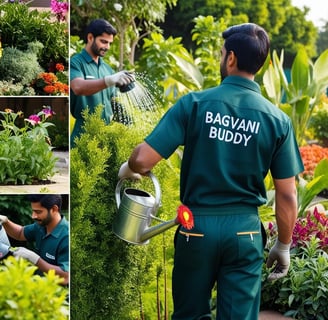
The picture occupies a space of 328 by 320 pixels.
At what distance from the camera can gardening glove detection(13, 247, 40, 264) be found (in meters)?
2.94

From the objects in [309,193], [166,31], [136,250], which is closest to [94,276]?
[136,250]

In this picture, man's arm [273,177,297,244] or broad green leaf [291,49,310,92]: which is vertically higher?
man's arm [273,177,297,244]

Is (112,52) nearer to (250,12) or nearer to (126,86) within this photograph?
(126,86)

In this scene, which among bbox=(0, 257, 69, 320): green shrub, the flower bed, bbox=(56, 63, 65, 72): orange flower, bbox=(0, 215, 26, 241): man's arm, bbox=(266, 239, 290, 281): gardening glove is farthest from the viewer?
the flower bed

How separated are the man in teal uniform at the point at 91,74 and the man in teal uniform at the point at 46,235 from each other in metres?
1.78

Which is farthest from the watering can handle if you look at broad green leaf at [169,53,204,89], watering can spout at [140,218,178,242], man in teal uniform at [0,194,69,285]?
broad green leaf at [169,53,204,89]

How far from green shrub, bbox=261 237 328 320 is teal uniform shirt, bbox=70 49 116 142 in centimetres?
153

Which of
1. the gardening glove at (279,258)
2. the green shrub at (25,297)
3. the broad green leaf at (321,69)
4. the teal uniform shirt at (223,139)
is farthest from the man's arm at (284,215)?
the broad green leaf at (321,69)

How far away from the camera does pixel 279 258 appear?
11.6ft

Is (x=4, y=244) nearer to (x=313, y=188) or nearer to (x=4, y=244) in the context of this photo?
(x=4, y=244)

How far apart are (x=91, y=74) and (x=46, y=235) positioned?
2433 millimetres

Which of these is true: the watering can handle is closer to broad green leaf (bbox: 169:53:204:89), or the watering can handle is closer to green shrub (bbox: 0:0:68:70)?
green shrub (bbox: 0:0:68:70)

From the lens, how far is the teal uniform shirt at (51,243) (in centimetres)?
300

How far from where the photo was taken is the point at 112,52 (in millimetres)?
10500
